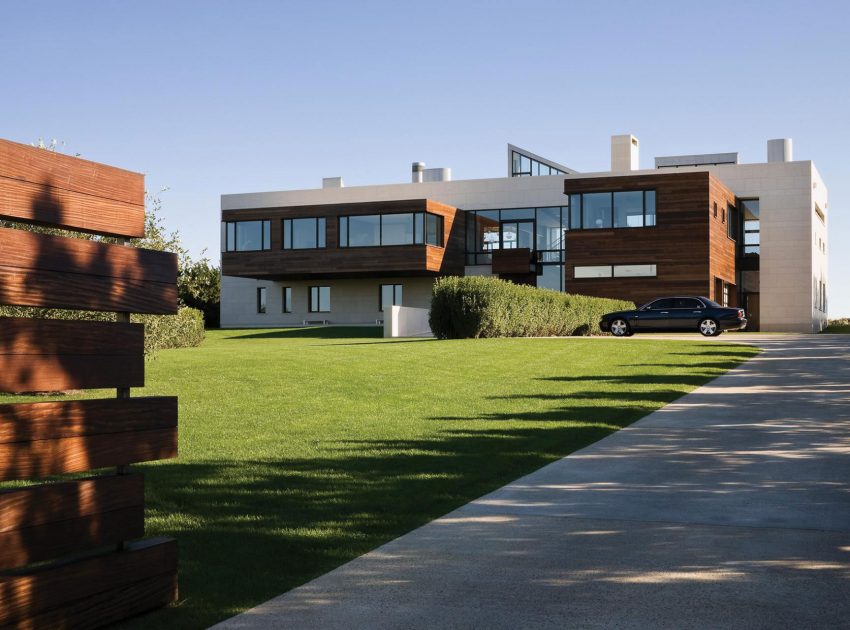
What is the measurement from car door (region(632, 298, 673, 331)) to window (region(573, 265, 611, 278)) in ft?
37.3

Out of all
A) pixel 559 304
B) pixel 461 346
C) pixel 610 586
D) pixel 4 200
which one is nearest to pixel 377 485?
pixel 610 586

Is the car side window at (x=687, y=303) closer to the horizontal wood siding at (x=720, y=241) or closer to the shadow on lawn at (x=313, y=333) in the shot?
the horizontal wood siding at (x=720, y=241)

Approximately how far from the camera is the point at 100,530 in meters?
4.48

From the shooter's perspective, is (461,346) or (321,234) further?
(321,234)

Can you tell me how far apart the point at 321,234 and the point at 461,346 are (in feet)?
92.9

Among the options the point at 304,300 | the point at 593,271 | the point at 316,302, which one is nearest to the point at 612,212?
the point at 593,271

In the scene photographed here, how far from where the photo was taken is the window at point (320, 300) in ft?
189

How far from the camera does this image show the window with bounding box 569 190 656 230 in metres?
→ 45.9

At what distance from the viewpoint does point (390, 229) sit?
50688 millimetres

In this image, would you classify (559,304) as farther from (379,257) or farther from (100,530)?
(100,530)

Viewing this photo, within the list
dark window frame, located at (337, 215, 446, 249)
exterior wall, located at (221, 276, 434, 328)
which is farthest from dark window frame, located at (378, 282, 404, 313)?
dark window frame, located at (337, 215, 446, 249)

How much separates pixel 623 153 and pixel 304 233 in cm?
1879

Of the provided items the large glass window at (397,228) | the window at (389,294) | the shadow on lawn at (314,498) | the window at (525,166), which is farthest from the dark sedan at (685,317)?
the shadow on lawn at (314,498)

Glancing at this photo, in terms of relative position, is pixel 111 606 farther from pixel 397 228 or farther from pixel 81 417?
pixel 397 228
